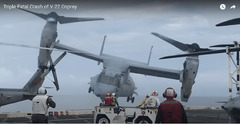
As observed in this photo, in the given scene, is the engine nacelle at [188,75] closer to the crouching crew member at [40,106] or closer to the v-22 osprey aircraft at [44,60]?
the v-22 osprey aircraft at [44,60]

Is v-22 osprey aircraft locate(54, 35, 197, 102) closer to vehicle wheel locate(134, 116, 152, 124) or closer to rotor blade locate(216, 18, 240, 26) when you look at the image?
vehicle wheel locate(134, 116, 152, 124)

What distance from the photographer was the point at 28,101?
54.3 ft

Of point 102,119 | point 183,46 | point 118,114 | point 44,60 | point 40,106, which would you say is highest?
point 183,46

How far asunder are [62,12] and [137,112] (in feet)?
9.64

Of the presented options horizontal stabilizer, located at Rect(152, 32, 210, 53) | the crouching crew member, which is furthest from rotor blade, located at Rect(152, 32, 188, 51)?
the crouching crew member

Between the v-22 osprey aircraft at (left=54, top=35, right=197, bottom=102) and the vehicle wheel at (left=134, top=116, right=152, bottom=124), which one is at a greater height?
the v-22 osprey aircraft at (left=54, top=35, right=197, bottom=102)

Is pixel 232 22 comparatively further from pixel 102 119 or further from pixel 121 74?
pixel 121 74

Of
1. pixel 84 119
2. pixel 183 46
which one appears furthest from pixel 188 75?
pixel 84 119

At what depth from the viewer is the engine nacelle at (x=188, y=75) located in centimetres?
980

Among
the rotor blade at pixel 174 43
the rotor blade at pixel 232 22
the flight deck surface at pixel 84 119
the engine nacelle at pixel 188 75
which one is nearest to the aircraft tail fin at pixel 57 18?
the rotor blade at pixel 174 43

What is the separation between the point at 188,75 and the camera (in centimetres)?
1180

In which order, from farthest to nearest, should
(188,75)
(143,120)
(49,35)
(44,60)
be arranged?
(188,75) < (44,60) < (49,35) < (143,120)

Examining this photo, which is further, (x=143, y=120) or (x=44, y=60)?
(x=44, y=60)

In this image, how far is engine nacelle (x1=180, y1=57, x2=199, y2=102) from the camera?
980 cm
